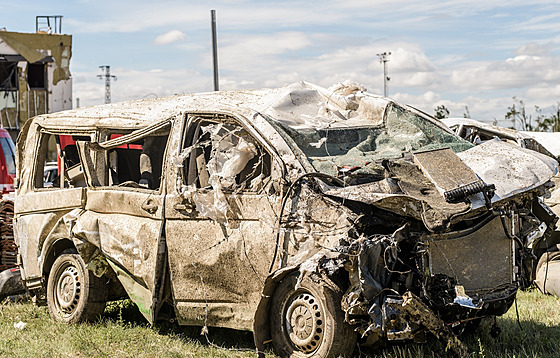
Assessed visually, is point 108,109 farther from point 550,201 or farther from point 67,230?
point 550,201

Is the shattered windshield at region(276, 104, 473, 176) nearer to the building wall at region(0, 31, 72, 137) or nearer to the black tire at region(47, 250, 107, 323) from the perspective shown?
the black tire at region(47, 250, 107, 323)

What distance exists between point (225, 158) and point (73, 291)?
2.51 metres

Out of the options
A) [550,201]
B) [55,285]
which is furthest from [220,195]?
[550,201]

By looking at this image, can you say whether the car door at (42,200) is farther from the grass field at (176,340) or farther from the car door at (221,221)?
the car door at (221,221)

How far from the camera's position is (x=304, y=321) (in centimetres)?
506

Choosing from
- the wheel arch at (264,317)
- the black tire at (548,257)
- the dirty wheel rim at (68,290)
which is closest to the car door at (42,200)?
the dirty wheel rim at (68,290)

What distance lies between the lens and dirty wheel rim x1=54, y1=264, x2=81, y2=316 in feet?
23.4

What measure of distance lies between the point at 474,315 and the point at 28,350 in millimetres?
3781

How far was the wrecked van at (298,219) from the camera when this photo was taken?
15.8ft

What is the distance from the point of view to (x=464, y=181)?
5074 mm

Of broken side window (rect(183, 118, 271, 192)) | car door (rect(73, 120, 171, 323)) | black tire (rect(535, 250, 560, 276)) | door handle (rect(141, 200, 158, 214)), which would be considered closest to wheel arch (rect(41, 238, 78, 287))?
car door (rect(73, 120, 171, 323))

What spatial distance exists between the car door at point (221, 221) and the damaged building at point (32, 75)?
27.4 m

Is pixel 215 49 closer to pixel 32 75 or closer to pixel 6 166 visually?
pixel 6 166

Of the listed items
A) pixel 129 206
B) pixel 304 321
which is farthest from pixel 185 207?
pixel 304 321
